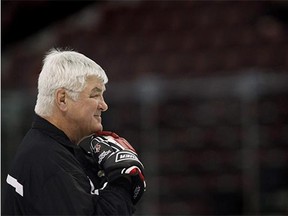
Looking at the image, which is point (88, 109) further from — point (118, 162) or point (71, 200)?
point (71, 200)

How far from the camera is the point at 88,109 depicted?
2.62 meters

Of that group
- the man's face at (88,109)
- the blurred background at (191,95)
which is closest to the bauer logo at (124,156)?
the man's face at (88,109)

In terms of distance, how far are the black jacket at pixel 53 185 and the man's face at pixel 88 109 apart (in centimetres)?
7

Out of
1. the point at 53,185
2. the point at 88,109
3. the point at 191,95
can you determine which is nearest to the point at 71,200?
the point at 53,185

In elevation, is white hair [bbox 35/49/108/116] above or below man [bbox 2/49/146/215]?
above

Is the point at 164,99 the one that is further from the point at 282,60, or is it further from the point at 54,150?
the point at 54,150

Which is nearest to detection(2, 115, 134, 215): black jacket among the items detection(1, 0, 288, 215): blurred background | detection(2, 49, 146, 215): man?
detection(2, 49, 146, 215): man

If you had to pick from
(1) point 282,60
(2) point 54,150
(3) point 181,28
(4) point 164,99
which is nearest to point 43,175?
(2) point 54,150

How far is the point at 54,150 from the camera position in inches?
99.0

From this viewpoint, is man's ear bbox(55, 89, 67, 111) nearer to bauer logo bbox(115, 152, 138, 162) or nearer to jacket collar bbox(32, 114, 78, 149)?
jacket collar bbox(32, 114, 78, 149)

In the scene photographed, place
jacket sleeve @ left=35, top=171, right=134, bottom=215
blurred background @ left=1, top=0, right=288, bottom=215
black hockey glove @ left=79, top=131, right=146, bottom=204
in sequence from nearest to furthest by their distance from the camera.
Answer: jacket sleeve @ left=35, top=171, right=134, bottom=215
black hockey glove @ left=79, top=131, right=146, bottom=204
blurred background @ left=1, top=0, right=288, bottom=215

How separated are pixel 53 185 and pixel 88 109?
1.02ft

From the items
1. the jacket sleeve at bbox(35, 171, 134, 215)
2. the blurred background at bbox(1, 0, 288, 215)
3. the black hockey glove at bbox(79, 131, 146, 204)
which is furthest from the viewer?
the blurred background at bbox(1, 0, 288, 215)

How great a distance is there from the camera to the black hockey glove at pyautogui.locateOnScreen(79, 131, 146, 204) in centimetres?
252
